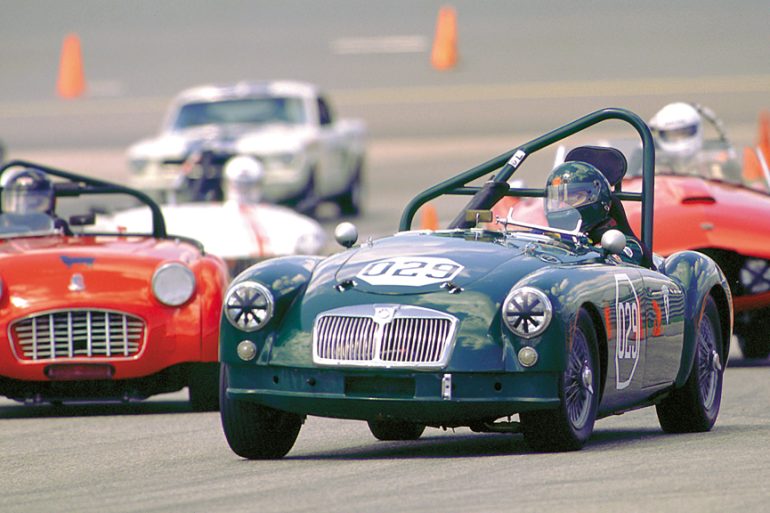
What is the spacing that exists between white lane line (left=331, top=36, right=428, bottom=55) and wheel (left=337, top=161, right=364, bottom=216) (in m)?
Result: 11.6

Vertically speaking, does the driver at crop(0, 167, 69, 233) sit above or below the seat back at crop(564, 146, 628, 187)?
below

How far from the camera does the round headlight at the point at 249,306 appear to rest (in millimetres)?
8375

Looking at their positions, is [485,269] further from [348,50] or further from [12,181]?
[348,50]

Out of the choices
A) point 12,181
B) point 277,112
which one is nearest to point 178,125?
point 277,112

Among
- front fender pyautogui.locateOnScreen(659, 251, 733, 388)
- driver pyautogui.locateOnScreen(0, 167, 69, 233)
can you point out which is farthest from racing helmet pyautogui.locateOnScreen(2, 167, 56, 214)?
front fender pyautogui.locateOnScreen(659, 251, 733, 388)

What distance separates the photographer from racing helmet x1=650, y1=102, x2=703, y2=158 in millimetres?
15477

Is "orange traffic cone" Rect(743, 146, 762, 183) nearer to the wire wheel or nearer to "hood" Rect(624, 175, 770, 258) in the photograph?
"hood" Rect(624, 175, 770, 258)

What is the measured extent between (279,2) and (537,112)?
510 inches

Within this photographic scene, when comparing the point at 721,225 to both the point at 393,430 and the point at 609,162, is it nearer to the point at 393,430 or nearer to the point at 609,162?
the point at 609,162

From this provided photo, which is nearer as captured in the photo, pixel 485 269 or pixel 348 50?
pixel 485 269

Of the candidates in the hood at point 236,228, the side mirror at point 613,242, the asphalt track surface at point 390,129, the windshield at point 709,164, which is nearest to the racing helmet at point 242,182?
the hood at point 236,228

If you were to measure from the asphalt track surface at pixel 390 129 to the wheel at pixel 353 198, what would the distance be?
29cm

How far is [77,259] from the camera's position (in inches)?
450

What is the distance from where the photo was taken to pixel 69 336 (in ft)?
36.3
